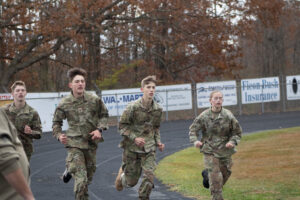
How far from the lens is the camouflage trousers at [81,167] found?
8.22 m

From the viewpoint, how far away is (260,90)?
113 ft

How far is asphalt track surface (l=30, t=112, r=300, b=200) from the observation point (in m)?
11.4

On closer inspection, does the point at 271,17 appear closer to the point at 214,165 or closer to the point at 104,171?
the point at 104,171

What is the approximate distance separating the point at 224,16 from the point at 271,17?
10.5 ft

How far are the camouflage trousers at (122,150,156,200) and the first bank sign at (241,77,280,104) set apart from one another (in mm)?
25691

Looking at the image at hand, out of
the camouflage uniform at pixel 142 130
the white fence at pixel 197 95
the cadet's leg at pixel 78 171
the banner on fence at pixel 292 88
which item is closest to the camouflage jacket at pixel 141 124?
the camouflage uniform at pixel 142 130

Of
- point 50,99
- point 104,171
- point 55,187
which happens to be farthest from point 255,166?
point 50,99

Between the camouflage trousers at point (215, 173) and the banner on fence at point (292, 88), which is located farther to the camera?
the banner on fence at point (292, 88)

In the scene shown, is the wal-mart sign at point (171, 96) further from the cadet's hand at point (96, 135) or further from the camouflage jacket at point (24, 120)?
the cadet's hand at point (96, 135)

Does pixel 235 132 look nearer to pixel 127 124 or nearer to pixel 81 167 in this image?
pixel 127 124

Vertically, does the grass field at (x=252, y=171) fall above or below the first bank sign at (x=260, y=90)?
below

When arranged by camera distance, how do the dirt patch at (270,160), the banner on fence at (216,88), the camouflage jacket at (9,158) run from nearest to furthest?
1. the camouflage jacket at (9,158)
2. the dirt patch at (270,160)
3. the banner on fence at (216,88)

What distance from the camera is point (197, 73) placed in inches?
1661

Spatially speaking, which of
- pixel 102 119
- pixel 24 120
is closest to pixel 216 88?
pixel 24 120
